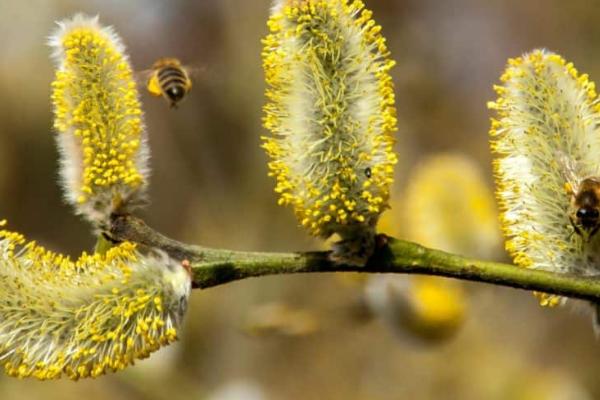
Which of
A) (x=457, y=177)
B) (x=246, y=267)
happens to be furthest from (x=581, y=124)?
(x=457, y=177)

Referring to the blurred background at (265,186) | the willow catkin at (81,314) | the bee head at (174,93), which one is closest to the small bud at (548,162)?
the willow catkin at (81,314)

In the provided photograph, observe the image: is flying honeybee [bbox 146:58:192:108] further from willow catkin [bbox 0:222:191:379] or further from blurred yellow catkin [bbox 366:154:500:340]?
willow catkin [bbox 0:222:191:379]

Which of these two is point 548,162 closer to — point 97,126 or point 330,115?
point 330,115

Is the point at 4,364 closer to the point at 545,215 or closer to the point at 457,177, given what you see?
the point at 545,215

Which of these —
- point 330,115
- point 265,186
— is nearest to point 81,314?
point 330,115

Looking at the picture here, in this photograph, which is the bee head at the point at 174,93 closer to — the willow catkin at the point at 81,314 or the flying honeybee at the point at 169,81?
the flying honeybee at the point at 169,81

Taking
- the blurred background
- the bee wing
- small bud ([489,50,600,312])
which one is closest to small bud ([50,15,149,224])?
small bud ([489,50,600,312])
